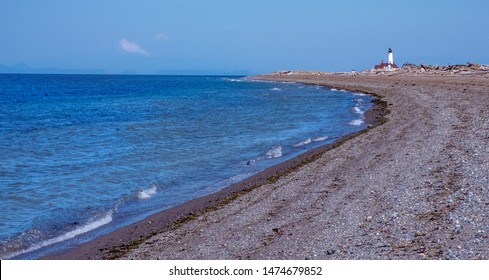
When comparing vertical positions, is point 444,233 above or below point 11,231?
above

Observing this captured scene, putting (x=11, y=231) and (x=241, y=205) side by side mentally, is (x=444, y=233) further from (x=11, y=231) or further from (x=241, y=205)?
(x=11, y=231)

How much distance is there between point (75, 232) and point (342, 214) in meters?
5.03

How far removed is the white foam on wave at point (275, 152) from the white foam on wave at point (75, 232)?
24.8ft

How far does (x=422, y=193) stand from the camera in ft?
31.4

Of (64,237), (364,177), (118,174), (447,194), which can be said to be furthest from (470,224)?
(118,174)

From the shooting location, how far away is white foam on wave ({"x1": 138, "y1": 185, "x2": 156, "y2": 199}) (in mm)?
12789

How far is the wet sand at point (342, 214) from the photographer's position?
23.6ft

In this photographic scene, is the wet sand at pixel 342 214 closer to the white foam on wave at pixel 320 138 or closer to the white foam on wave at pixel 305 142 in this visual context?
the white foam on wave at pixel 305 142

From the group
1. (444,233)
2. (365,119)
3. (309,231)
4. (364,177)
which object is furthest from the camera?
(365,119)

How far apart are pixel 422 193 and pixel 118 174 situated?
8.65 meters

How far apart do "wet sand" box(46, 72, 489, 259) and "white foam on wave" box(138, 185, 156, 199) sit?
4.53ft

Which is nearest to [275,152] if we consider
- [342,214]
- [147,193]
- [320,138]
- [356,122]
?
[320,138]

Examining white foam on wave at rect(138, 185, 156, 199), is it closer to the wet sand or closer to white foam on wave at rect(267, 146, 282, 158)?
the wet sand

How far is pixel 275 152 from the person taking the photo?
1869 cm
